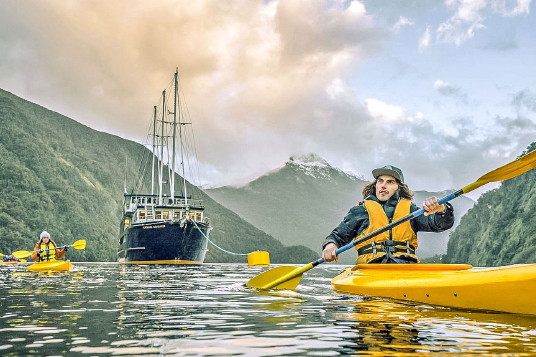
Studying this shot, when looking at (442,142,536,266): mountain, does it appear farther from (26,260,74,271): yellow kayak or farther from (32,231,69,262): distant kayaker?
(26,260,74,271): yellow kayak

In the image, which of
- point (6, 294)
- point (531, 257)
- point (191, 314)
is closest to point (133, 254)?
point (6, 294)

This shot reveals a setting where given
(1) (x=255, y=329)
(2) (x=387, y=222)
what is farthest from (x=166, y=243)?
(1) (x=255, y=329)

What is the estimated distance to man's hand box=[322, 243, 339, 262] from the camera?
358 inches

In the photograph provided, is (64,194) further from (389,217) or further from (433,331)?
(433,331)

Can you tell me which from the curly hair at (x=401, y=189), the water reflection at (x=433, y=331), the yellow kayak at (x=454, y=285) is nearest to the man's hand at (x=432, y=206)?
the yellow kayak at (x=454, y=285)

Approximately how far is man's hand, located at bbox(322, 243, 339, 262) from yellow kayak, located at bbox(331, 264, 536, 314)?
476 mm

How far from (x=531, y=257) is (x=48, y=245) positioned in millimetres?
67661

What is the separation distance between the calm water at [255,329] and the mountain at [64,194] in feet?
385

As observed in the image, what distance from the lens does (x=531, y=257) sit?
7231cm

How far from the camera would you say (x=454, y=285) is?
691 centimetres

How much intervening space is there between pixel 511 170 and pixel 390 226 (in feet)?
6.44

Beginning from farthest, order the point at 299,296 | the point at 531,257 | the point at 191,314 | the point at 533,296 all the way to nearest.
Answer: the point at 531,257
the point at 299,296
the point at 191,314
the point at 533,296

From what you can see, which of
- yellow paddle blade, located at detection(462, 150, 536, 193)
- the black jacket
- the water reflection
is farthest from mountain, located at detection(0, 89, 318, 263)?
the water reflection

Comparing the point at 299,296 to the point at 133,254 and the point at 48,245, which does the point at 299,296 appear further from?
the point at 133,254
